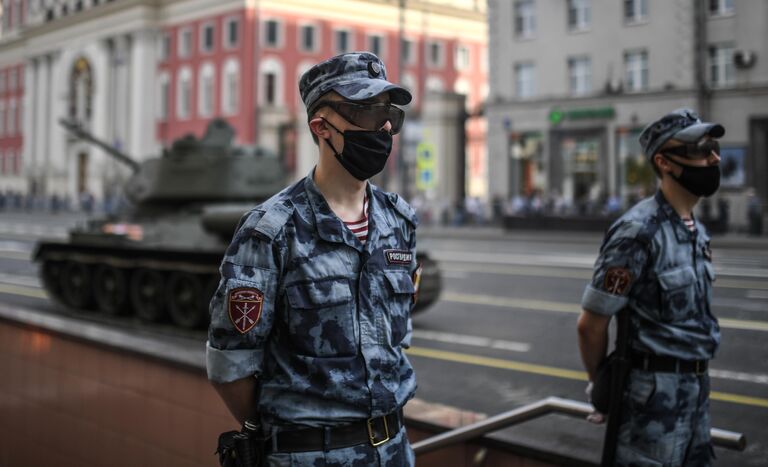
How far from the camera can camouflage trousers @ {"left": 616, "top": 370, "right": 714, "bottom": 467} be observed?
137 inches

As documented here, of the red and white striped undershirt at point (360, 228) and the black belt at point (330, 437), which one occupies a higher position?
the red and white striped undershirt at point (360, 228)

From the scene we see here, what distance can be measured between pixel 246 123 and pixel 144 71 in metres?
10.9

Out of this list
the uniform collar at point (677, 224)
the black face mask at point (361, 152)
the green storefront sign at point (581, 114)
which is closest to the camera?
the black face mask at point (361, 152)

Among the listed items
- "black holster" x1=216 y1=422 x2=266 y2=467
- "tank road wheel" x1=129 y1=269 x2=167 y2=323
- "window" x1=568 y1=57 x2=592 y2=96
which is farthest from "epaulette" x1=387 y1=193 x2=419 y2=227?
"window" x1=568 y1=57 x2=592 y2=96

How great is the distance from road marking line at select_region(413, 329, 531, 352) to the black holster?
7113 mm

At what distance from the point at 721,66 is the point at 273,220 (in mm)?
26974

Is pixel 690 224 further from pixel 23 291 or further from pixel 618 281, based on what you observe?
pixel 23 291

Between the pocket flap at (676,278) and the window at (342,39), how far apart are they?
4891cm

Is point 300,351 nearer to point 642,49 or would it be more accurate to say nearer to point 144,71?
point 642,49

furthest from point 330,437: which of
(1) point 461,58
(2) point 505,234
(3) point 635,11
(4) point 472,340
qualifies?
(1) point 461,58

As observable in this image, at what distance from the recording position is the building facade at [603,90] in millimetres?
25375

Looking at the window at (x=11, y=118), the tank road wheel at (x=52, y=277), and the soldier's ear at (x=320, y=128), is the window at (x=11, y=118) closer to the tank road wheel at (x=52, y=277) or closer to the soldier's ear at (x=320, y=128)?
the tank road wheel at (x=52, y=277)

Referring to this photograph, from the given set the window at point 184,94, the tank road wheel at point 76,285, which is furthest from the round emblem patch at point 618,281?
the window at point 184,94

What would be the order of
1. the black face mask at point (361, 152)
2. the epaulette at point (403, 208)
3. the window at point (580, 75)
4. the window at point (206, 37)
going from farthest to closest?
the window at point (206, 37)
the window at point (580, 75)
the epaulette at point (403, 208)
the black face mask at point (361, 152)
